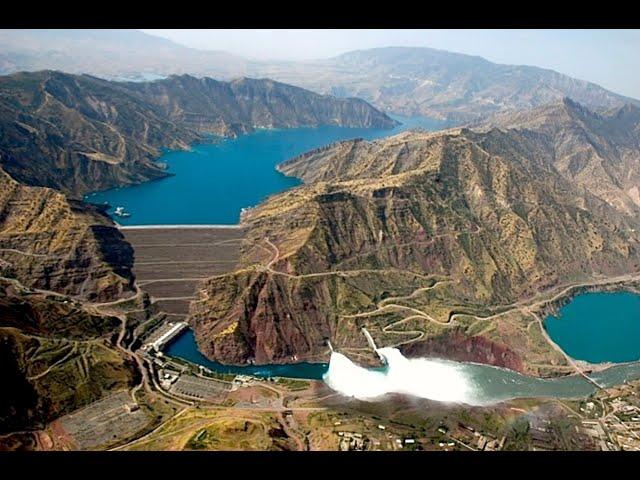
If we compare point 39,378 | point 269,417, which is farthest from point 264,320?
point 39,378

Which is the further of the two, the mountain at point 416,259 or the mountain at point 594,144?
the mountain at point 594,144

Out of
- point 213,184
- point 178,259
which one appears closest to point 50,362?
point 178,259

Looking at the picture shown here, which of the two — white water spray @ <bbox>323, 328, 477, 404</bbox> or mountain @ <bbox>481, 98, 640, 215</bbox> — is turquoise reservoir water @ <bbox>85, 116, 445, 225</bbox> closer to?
white water spray @ <bbox>323, 328, 477, 404</bbox>

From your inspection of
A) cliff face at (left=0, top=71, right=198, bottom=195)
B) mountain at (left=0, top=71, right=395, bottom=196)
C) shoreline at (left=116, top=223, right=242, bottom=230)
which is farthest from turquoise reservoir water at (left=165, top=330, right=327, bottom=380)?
mountain at (left=0, top=71, right=395, bottom=196)

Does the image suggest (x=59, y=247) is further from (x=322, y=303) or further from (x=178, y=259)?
(x=322, y=303)

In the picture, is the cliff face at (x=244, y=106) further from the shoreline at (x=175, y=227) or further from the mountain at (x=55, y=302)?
the mountain at (x=55, y=302)

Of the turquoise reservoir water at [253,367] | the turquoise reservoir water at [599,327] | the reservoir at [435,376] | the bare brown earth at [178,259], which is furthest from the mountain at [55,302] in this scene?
the turquoise reservoir water at [599,327]
